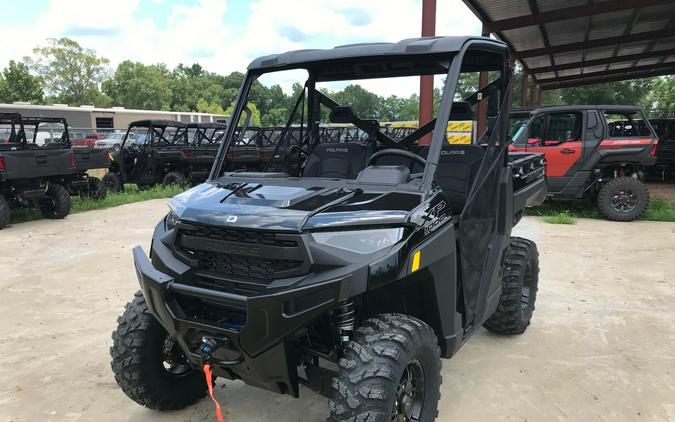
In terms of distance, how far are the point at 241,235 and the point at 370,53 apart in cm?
127

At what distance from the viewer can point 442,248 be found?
2.49 metres

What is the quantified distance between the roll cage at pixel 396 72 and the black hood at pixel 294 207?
0.89ft

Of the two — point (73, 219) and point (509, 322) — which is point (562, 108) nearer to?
point (509, 322)

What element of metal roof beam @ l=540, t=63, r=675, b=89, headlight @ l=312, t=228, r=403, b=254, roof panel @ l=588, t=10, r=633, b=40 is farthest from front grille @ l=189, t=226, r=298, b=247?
metal roof beam @ l=540, t=63, r=675, b=89

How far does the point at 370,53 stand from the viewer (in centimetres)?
280

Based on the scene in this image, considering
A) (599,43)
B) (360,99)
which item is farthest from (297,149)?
(599,43)

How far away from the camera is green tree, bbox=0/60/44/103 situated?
50312 mm

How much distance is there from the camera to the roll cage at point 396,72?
266 cm

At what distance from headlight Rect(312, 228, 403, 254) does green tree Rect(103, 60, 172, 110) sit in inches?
2916

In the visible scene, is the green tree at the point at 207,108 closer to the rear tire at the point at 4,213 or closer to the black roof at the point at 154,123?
the black roof at the point at 154,123

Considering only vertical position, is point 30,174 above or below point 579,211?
above

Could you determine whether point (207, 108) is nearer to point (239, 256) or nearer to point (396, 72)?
point (396, 72)

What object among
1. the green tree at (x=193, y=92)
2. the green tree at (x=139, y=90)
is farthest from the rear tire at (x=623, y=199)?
the green tree at (x=193, y=92)

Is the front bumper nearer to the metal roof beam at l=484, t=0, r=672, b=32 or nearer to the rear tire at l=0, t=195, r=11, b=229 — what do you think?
the rear tire at l=0, t=195, r=11, b=229
